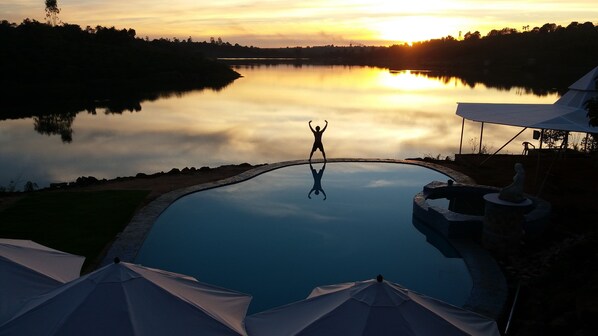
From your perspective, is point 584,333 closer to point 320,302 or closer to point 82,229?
point 320,302

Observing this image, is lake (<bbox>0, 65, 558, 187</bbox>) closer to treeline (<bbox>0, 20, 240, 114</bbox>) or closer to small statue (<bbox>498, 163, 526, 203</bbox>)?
small statue (<bbox>498, 163, 526, 203</bbox>)

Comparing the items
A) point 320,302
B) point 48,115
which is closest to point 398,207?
point 320,302

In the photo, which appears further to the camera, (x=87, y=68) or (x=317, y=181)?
(x=87, y=68)

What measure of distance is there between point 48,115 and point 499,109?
31.1 metres

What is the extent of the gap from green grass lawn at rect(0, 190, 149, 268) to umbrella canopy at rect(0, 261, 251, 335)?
4.42 m

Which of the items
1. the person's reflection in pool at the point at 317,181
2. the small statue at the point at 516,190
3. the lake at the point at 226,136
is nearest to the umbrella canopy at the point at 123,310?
the small statue at the point at 516,190

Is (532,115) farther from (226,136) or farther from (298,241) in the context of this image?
(226,136)

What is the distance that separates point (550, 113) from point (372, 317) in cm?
1358

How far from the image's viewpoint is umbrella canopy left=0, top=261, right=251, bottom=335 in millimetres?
4121

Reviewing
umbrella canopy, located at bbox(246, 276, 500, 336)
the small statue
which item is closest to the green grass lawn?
umbrella canopy, located at bbox(246, 276, 500, 336)

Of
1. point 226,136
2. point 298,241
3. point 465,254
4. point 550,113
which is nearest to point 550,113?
point 550,113

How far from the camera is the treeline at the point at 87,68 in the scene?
51625 mm

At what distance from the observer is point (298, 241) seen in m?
10.1

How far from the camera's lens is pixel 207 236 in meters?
10.3
